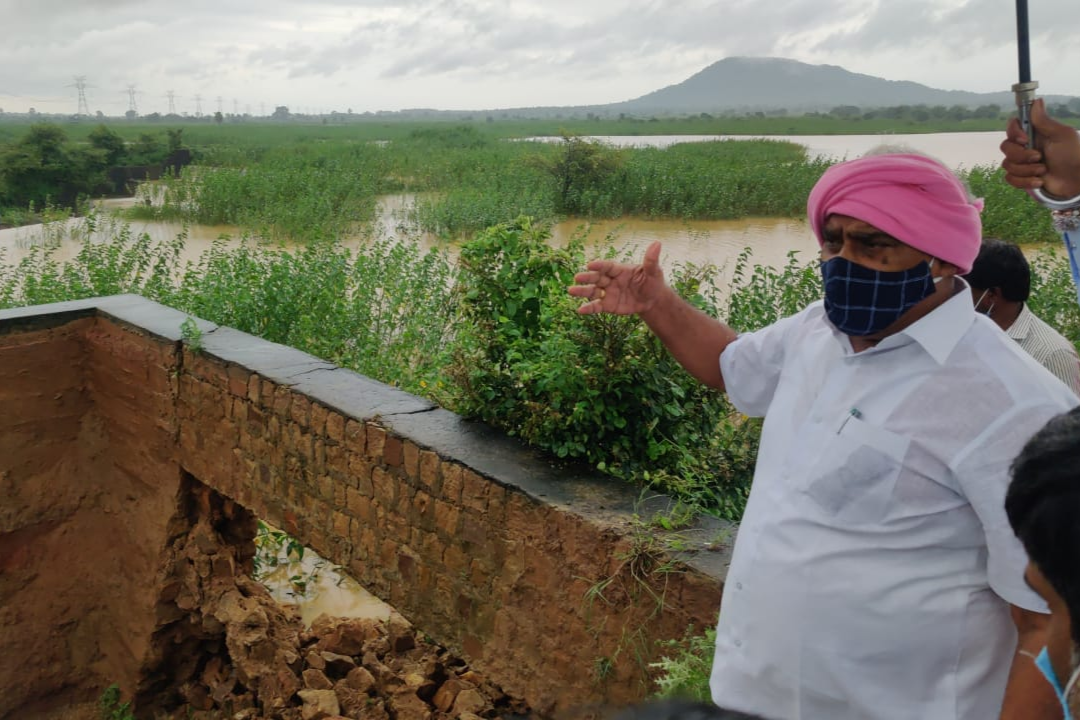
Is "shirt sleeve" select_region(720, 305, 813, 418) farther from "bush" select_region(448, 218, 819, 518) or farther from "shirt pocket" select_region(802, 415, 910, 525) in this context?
"bush" select_region(448, 218, 819, 518)

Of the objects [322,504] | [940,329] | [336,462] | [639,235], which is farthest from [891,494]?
[639,235]

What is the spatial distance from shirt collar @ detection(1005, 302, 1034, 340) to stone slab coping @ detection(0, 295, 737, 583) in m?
1.05

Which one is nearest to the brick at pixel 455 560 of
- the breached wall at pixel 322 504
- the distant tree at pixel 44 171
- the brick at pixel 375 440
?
the breached wall at pixel 322 504

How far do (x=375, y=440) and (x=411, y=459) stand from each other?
0.24 meters

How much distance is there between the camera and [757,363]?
1766 mm

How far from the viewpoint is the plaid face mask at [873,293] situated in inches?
56.1

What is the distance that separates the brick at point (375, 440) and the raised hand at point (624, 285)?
1633 millimetres

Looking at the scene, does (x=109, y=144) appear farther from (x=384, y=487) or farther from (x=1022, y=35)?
(x=1022, y=35)

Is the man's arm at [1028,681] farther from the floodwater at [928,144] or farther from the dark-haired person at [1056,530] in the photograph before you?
the floodwater at [928,144]

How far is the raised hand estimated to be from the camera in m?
1.98

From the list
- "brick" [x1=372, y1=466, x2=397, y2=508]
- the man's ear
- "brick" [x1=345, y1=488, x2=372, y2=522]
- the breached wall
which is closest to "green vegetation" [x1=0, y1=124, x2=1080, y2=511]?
the breached wall

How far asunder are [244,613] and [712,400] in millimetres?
3471

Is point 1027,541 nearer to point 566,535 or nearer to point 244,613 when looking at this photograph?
point 566,535

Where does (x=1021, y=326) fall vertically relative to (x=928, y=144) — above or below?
below
